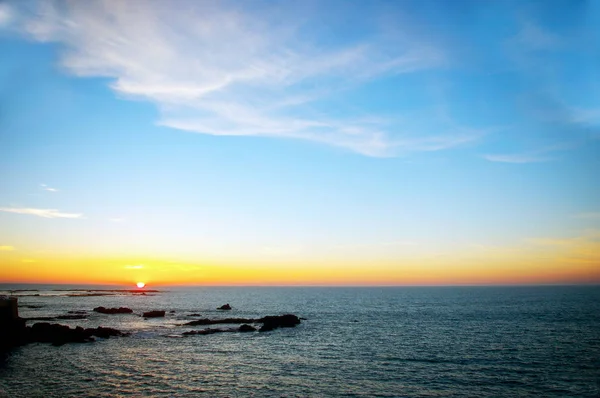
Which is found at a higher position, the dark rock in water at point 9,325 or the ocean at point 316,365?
the dark rock in water at point 9,325

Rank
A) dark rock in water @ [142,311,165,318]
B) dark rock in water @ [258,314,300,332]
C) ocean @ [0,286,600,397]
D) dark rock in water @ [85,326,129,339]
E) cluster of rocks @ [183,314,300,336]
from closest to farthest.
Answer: ocean @ [0,286,600,397]
dark rock in water @ [85,326,129,339]
cluster of rocks @ [183,314,300,336]
dark rock in water @ [258,314,300,332]
dark rock in water @ [142,311,165,318]

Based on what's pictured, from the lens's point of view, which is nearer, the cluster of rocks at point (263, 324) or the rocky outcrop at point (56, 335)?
the rocky outcrop at point (56, 335)

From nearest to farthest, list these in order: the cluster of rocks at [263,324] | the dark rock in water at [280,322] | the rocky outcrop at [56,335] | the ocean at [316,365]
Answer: the ocean at [316,365]
the rocky outcrop at [56,335]
the cluster of rocks at [263,324]
the dark rock in water at [280,322]

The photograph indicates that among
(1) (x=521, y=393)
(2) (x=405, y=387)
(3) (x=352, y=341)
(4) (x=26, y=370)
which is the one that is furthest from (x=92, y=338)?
(1) (x=521, y=393)

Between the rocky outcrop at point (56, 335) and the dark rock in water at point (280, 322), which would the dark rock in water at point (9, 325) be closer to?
the rocky outcrop at point (56, 335)

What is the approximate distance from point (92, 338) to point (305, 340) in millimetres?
32392

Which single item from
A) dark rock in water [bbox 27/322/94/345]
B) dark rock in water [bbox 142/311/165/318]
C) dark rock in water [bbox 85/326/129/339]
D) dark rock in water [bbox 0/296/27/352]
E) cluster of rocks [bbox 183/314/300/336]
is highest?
dark rock in water [bbox 0/296/27/352]

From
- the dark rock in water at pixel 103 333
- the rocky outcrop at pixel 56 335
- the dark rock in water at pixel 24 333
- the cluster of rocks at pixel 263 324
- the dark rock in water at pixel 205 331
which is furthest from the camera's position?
the cluster of rocks at pixel 263 324

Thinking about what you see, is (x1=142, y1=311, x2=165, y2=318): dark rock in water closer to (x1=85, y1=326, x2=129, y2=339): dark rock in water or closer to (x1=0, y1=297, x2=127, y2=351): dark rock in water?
(x1=85, y1=326, x2=129, y2=339): dark rock in water

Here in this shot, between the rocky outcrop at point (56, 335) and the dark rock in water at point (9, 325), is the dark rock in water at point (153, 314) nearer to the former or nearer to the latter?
the rocky outcrop at point (56, 335)

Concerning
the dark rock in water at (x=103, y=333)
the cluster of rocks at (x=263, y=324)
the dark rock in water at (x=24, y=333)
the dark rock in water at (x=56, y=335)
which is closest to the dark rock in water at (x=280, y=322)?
the cluster of rocks at (x=263, y=324)

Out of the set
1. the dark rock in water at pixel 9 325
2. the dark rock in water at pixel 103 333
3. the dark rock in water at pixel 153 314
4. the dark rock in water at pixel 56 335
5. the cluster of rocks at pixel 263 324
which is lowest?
the dark rock in water at pixel 153 314

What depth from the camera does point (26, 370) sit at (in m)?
41.3

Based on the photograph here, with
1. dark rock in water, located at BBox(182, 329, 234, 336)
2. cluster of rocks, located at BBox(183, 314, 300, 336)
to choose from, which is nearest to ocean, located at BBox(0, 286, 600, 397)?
dark rock in water, located at BBox(182, 329, 234, 336)
